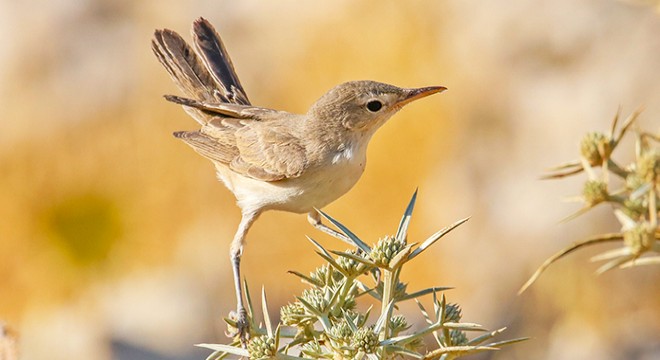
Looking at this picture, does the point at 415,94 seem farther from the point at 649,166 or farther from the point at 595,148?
the point at 649,166

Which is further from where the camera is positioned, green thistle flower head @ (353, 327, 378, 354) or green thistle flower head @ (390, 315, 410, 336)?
green thistle flower head @ (390, 315, 410, 336)

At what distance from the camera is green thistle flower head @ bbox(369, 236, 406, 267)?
2102 millimetres

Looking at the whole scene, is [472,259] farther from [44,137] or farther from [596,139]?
[596,139]

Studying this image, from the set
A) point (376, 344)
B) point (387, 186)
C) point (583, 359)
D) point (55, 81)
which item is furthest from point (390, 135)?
point (376, 344)

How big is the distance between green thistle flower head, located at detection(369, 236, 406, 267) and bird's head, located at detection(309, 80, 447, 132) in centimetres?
184

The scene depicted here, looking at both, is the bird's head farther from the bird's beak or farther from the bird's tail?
the bird's tail

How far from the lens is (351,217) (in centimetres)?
753

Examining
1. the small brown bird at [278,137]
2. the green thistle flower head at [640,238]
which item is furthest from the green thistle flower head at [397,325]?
the small brown bird at [278,137]

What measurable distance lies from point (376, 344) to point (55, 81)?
6787 mm

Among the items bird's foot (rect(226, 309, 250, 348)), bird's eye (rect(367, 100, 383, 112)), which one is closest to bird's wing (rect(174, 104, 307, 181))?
bird's eye (rect(367, 100, 383, 112))

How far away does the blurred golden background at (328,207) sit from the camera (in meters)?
6.92

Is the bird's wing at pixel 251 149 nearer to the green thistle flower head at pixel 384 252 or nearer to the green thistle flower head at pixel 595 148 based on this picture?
the green thistle flower head at pixel 595 148

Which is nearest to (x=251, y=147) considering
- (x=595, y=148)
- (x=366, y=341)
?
(x=595, y=148)

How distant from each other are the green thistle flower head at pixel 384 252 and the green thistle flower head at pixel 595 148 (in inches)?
31.1
